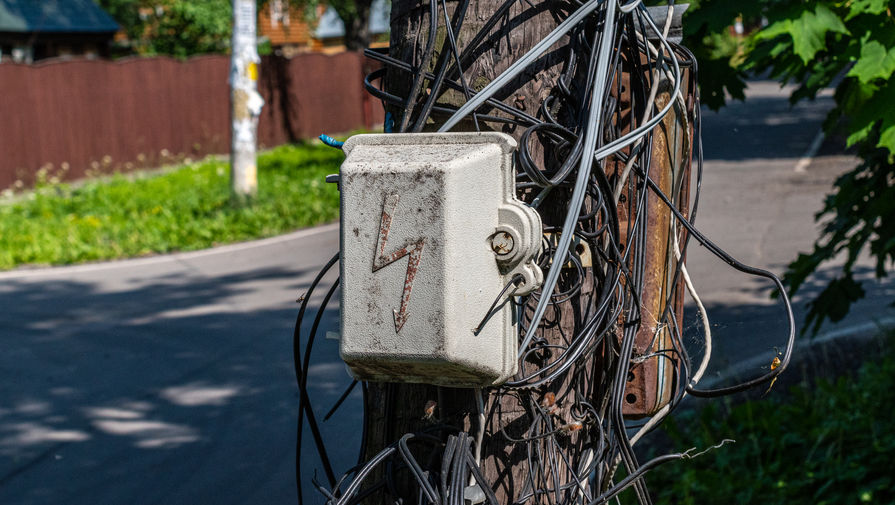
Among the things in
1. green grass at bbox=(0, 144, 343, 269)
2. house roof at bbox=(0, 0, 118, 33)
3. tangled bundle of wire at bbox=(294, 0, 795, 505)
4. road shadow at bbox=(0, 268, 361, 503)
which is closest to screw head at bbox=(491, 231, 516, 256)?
tangled bundle of wire at bbox=(294, 0, 795, 505)

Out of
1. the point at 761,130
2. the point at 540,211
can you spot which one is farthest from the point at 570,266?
the point at 761,130

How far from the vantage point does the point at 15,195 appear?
14109 mm

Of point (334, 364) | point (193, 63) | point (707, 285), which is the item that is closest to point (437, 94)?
point (334, 364)

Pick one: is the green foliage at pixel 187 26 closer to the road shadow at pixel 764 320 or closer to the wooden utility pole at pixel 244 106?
the wooden utility pole at pixel 244 106

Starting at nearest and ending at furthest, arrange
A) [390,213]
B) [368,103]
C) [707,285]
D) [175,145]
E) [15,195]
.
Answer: [390,213], [707,285], [15,195], [175,145], [368,103]

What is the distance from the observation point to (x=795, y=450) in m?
4.80

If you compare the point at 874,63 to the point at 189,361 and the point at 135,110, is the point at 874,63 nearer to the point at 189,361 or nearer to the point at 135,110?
the point at 189,361

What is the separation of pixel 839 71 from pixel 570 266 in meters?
→ 2.59

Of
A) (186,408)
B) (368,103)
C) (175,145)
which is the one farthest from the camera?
(368,103)

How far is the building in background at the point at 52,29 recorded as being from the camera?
77.0 ft

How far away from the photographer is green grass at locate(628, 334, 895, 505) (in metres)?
4.37

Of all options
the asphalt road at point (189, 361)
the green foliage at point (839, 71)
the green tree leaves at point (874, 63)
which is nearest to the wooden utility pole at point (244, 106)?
the asphalt road at point (189, 361)

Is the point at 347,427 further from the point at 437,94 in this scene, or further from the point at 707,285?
the point at 707,285

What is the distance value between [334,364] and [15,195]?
31.2 feet
